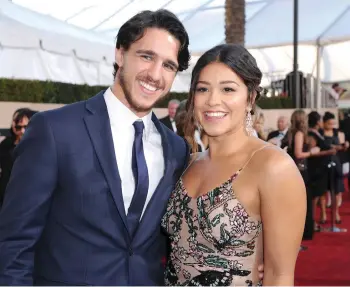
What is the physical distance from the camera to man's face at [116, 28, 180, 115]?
77.5 inches

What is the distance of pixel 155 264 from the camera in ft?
6.62

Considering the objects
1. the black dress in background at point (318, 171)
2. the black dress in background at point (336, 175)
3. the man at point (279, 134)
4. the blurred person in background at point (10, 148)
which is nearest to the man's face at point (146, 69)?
the blurred person in background at point (10, 148)

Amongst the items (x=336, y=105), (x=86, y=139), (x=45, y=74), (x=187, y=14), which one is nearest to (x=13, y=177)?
(x=86, y=139)

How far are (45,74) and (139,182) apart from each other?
8.23 meters

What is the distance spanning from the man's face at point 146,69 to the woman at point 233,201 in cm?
24

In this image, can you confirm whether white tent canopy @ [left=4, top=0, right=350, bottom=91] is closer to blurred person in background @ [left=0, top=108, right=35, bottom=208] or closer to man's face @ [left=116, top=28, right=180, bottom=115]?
blurred person in background @ [left=0, top=108, right=35, bottom=208]

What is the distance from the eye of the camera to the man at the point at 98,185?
177cm

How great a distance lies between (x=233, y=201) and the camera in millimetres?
2084

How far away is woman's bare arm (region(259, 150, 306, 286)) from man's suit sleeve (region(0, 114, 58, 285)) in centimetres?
82

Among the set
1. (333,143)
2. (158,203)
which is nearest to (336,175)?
(333,143)

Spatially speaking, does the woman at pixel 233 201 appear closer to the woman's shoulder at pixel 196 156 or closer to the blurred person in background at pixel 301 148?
the woman's shoulder at pixel 196 156

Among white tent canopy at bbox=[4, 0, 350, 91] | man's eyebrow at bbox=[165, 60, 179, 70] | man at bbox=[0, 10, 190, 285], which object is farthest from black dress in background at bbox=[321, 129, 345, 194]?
white tent canopy at bbox=[4, 0, 350, 91]

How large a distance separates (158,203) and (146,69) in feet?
1.73

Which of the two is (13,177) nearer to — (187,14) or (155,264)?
(155,264)
